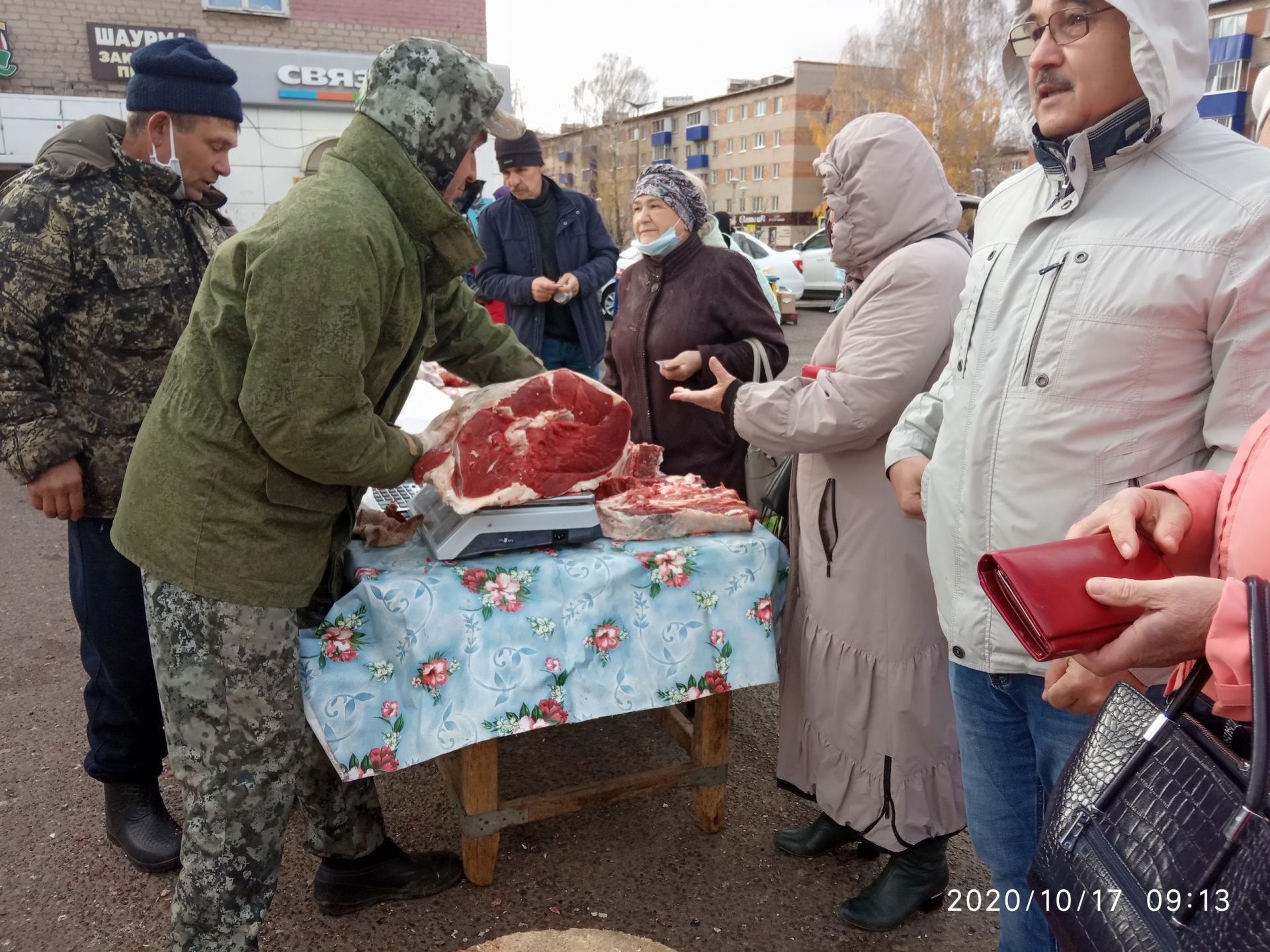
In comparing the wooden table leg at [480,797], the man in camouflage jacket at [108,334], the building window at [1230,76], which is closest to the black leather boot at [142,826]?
the man in camouflage jacket at [108,334]

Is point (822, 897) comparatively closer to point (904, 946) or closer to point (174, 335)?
point (904, 946)

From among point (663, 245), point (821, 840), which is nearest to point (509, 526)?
point (821, 840)

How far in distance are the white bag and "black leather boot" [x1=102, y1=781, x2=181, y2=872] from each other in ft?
7.44

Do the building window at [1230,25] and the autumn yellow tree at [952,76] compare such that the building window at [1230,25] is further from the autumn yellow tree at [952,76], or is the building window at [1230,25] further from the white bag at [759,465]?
the white bag at [759,465]

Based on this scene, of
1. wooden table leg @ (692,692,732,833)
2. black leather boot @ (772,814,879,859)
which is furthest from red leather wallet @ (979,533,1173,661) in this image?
black leather boot @ (772,814,879,859)

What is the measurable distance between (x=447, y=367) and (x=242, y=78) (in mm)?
13245

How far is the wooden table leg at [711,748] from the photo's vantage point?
2.83 m

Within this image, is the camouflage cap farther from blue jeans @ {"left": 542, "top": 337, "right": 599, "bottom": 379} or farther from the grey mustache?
blue jeans @ {"left": 542, "top": 337, "right": 599, "bottom": 379}

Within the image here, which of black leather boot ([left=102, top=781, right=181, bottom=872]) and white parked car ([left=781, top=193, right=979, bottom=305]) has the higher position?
white parked car ([left=781, top=193, right=979, bottom=305])

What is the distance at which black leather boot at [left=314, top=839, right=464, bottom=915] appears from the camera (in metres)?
2.56

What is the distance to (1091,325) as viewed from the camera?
5.16ft

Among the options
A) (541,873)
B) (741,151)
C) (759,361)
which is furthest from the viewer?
(741,151)

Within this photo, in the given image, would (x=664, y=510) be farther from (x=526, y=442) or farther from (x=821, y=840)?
(x=821, y=840)

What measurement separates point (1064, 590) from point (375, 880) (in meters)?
2.17
